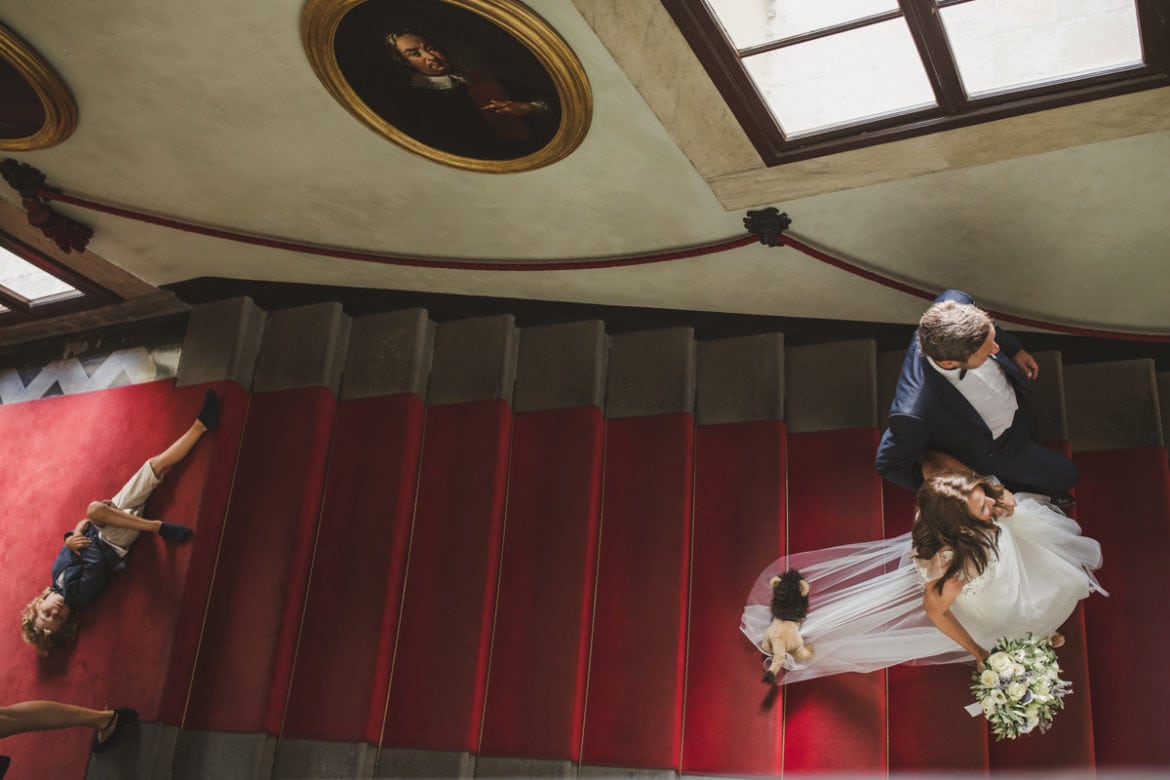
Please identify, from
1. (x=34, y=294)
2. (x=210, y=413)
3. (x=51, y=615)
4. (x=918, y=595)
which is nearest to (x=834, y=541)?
(x=918, y=595)

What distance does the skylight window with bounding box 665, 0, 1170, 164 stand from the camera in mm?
3061

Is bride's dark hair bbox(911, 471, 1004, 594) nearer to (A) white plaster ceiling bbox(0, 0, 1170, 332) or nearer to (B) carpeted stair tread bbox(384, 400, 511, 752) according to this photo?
(A) white plaster ceiling bbox(0, 0, 1170, 332)

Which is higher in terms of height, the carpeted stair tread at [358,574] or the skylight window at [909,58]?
the skylight window at [909,58]

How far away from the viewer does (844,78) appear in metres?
3.38

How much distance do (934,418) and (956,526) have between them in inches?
15.0

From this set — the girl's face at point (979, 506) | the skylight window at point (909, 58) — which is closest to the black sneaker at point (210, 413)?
the skylight window at point (909, 58)

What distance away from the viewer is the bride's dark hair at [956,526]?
3236 millimetres

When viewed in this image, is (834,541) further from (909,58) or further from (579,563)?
(909,58)

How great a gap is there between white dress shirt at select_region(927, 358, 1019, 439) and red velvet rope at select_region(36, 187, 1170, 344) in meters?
0.88

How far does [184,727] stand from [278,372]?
171cm

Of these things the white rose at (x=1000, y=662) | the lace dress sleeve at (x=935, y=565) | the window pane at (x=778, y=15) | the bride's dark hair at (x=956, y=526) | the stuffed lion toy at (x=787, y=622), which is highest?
the window pane at (x=778, y=15)

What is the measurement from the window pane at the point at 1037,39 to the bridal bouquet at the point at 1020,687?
1.81 metres

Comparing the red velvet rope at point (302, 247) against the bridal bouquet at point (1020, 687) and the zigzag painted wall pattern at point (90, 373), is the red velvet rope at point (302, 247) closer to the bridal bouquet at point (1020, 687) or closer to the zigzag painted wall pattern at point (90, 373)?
the zigzag painted wall pattern at point (90, 373)

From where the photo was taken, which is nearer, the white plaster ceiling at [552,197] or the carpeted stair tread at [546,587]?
the white plaster ceiling at [552,197]
